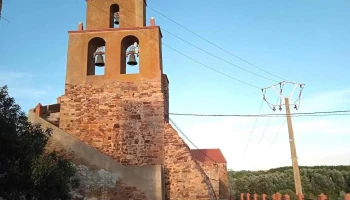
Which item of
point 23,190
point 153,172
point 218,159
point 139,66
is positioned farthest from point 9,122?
point 218,159

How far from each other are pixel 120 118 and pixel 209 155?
15837 mm

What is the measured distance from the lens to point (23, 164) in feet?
20.0

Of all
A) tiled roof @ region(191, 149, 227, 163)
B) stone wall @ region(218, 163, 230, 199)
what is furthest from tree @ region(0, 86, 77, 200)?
tiled roof @ region(191, 149, 227, 163)

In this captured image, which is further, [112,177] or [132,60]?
[132,60]

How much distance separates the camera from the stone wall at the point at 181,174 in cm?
970

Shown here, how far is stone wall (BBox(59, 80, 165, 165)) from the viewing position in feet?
34.2

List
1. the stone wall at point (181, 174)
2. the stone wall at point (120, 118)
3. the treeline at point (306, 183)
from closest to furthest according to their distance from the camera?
the stone wall at point (181, 174) < the stone wall at point (120, 118) < the treeline at point (306, 183)

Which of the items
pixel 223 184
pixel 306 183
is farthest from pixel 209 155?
pixel 306 183

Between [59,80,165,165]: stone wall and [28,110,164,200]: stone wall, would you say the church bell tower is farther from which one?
[28,110,164,200]: stone wall

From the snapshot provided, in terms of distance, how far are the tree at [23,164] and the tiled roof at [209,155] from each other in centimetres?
1818

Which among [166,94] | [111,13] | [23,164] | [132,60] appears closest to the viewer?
[23,164]

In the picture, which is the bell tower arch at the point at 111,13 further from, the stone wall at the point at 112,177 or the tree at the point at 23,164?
the tree at the point at 23,164

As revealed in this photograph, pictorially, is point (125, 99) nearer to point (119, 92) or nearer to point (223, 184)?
point (119, 92)

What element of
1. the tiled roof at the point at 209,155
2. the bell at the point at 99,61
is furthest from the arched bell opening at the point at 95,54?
the tiled roof at the point at 209,155
